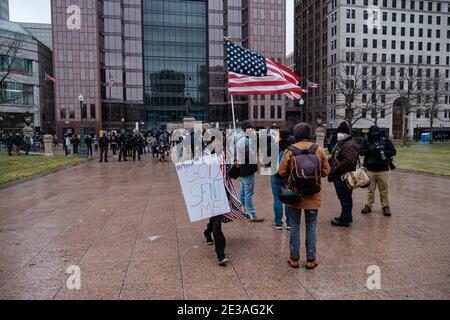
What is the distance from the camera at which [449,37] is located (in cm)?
8762

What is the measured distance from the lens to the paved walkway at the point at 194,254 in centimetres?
427

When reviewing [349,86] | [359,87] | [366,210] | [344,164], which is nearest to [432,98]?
[359,87]

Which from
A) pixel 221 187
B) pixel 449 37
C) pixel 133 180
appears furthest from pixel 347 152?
pixel 449 37

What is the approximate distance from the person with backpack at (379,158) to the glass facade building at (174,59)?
80204mm

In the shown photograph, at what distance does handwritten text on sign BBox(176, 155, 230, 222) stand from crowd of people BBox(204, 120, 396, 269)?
188mm

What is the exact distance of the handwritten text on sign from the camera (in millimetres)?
5160

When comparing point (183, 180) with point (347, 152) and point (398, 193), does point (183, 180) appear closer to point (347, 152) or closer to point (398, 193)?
point (347, 152)

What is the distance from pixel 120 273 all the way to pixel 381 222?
17.7 ft

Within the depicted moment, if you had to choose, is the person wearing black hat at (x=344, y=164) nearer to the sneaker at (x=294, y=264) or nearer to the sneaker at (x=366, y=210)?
the sneaker at (x=366, y=210)

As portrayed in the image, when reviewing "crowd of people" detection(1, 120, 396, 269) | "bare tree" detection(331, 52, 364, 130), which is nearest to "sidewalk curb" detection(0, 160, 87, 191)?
"crowd of people" detection(1, 120, 396, 269)

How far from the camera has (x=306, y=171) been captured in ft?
15.4

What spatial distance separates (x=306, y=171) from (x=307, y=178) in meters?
0.10

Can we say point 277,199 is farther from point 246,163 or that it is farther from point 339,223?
point 339,223

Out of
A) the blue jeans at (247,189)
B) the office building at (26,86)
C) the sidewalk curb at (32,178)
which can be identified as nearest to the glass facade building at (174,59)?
the office building at (26,86)
